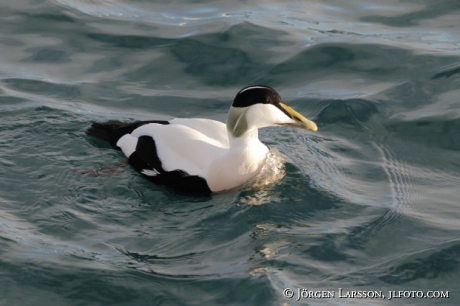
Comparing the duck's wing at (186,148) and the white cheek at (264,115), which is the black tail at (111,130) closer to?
the duck's wing at (186,148)

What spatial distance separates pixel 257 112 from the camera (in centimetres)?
599

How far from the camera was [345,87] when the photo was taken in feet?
27.3

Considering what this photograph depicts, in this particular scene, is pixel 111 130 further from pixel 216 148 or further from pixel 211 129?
pixel 216 148

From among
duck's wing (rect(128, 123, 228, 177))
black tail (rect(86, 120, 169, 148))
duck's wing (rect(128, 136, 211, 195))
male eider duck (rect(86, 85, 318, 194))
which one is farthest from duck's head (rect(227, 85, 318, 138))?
black tail (rect(86, 120, 169, 148))

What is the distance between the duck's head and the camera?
597cm

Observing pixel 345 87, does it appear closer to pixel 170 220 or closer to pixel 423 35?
pixel 423 35

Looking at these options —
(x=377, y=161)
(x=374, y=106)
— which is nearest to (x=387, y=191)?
(x=377, y=161)

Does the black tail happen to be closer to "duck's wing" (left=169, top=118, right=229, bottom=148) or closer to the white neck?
"duck's wing" (left=169, top=118, right=229, bottom=148)

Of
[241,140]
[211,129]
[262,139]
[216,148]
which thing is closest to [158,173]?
[216,148]

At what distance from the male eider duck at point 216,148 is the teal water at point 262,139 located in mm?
161

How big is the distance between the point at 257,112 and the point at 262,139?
3.99ft

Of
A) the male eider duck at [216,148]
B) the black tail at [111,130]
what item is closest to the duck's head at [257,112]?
the male eider duck at [216,148]

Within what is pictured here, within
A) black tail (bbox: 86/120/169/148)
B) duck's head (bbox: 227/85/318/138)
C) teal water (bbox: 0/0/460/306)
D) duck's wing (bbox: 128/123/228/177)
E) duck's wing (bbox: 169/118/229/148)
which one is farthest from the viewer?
black tail (bbox: 86/120/169/148)

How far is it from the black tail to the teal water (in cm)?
11
